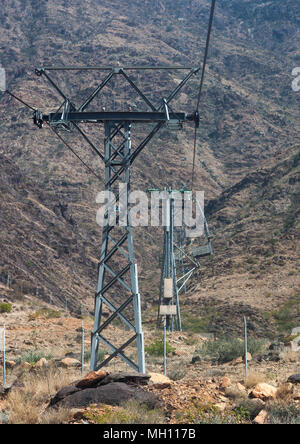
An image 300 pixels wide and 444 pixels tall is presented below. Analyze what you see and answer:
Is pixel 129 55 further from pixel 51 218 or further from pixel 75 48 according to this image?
pixel 51 218

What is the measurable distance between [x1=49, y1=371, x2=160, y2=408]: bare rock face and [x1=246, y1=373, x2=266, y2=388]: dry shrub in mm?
2746

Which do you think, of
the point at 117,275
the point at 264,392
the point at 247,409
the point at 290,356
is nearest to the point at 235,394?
the point at 264,392

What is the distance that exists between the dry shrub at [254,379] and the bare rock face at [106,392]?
9.01 ft

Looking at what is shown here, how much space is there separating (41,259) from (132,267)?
43.9 m

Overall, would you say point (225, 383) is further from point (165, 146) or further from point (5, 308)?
point (165, 146)

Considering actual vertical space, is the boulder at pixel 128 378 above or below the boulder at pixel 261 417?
above

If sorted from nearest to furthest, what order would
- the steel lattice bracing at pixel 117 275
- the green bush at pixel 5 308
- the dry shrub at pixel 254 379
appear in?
1. the dry shrub at pixel 254 379
2. the steel lattice bracing at pixel 117 275
3. the green bush at pixel 5 308

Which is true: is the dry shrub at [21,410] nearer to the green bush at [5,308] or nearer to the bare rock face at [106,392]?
the bare rock face at [106,392]

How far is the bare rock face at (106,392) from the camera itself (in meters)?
10.2

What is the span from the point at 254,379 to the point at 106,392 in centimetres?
413

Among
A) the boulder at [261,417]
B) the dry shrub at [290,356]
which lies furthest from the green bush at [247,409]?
the dry shrub at [290,356]

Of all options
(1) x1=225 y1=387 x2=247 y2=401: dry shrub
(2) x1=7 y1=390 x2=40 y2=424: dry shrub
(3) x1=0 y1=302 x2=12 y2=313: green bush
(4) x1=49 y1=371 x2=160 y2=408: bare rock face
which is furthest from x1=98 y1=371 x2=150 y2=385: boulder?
(3) x1=0 y1=302 x2=12 y2=313: green bush

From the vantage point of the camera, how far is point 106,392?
10391mm

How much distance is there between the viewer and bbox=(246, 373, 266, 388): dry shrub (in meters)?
13.1
